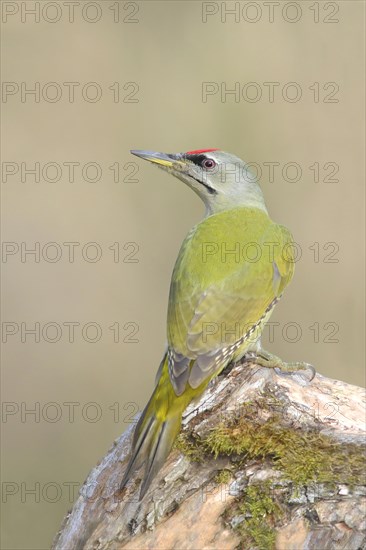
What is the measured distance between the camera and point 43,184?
6973mm

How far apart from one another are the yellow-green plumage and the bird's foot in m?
0.08

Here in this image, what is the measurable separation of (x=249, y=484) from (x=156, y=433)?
535 millimetres

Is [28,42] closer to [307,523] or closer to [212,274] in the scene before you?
[212,274]

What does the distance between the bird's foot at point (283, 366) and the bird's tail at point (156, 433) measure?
1.71 feet

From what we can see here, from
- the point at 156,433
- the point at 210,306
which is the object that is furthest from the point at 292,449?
the point at 210,306

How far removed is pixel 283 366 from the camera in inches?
173

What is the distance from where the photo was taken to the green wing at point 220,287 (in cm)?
421

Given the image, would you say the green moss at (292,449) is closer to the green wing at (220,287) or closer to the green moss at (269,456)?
the green moss at (269,456)

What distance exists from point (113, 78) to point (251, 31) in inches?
48.8

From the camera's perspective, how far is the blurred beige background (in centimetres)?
646

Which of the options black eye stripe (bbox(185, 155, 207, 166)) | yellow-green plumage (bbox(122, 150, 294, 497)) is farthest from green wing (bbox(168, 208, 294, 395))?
black eye stripe (bbox(185, 155, 207, 166))

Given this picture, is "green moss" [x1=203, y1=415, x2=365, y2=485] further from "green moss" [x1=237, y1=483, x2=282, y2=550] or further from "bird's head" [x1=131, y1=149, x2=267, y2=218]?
"bird's head" [x1=131, y1=149, x2=267, y2=218]

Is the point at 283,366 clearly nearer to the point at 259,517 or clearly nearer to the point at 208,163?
the point at 259,517

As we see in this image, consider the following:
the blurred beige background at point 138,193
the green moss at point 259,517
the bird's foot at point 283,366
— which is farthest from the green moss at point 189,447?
the blurred beige background at point 138,193
